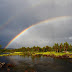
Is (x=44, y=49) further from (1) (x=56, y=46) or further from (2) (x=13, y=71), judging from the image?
(2) (x=13, y=71)

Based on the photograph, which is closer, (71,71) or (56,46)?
(71,71)

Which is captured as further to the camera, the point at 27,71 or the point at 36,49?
the point at 36,49

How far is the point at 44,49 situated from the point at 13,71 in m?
153

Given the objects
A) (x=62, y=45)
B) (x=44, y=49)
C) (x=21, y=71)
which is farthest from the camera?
(x=44, y=49)

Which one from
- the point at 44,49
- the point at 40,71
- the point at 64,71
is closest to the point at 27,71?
the point at 40,71

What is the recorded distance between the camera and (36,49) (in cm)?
19550

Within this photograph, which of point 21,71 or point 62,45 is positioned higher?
point 62,45

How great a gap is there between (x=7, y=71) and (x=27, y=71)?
354 inches

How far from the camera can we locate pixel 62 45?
15012cm

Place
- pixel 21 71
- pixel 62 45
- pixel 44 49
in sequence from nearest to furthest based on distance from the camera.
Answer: pixel 21 71 → pixel 62 45 → pixel 44 49

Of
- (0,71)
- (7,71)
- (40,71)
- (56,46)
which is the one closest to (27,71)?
(40,71)

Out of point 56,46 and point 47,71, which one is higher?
point 56,46

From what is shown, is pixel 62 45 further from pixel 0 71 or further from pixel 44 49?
pixel 0 71

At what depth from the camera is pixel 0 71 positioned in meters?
37.0
